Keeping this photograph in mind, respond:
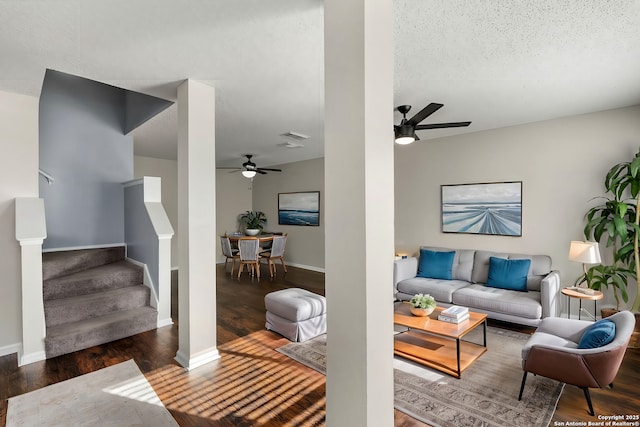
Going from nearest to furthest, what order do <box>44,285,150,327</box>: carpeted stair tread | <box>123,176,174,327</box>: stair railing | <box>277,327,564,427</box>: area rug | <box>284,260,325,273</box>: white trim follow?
1. <box>277,327,564,427</box>: area rug
2. <box>44,285,150,327</box>: carpeted stair tread
3. <box>123,176,174,327</box>: stair railing
4. <box>284,260,325,273</box>: white trim

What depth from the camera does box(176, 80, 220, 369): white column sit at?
8.90 ft

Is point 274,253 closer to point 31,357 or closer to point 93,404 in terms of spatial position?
point 31,357

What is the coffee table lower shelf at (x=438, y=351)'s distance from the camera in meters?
2.67

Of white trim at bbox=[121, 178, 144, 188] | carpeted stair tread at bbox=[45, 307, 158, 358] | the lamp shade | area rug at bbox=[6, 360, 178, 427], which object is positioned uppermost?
white trim at bbox=[121, 178, 144, 188]

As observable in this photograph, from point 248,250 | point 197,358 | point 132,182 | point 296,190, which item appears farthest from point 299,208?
point 197,358

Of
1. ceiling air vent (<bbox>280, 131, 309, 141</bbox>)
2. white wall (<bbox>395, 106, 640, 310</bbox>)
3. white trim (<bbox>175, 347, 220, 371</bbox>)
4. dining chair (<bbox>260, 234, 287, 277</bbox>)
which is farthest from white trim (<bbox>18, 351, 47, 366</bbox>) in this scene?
white wall (<bbox>395, 106, 640, 310</bbox>)

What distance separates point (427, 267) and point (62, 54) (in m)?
4.73

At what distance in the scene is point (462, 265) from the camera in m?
4.44

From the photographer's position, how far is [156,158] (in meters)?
6.75

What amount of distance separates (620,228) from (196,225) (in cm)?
430

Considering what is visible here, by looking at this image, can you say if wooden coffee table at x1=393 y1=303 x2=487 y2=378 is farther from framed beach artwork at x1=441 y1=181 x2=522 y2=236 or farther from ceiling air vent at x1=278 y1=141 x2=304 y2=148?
ceiling air vent at x1=278 y1=141 x2=304 y2=148

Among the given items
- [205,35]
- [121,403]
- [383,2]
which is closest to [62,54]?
[205,35]

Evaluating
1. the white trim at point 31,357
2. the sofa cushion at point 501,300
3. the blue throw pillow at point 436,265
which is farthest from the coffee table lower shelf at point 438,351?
the white trim at point 31,357

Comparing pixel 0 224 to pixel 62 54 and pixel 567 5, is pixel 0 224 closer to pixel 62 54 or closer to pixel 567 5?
pixel 62 54
